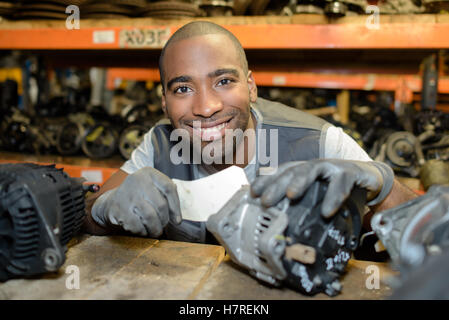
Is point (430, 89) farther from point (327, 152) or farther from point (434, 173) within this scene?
point (327, 152)

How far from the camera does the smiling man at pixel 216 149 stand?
76cm

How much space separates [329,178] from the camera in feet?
2.43

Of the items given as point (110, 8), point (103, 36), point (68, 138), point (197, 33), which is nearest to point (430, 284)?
point (197, 33)

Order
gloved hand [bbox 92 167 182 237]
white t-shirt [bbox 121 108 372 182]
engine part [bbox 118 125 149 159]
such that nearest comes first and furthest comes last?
gloved hand [bbox 92 167 182 237] < white t-shirt [bbox 121 108 372 182] < engine part [bbox 118 125 149 159]

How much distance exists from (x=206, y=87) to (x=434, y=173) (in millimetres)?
1183

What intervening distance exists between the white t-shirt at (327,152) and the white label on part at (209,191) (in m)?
0.05

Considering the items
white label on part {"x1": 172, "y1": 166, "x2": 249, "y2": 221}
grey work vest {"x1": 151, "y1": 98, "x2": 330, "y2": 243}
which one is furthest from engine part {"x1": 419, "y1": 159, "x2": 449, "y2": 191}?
white label on part {"x1": 172, "y1": 166, "x2": 249, "y2": 221}

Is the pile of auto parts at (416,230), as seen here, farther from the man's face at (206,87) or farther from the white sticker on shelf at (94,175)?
the white sticker on shelf at (94,175)

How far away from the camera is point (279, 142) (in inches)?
51.1

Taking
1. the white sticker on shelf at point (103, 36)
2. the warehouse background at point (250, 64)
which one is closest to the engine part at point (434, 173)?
the warehouse background at point (250, 64)

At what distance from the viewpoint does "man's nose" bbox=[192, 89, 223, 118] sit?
1.07 metres

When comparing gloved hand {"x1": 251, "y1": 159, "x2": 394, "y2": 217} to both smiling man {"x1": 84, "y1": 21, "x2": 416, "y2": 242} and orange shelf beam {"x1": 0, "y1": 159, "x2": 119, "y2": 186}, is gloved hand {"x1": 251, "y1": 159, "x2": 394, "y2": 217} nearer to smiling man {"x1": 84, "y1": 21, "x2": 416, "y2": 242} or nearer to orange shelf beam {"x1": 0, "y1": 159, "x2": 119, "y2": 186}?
smiling man {"x1": 84, "y1": 21, "x2": 416, "y2": 242}

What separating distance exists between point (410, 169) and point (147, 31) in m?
1.51
